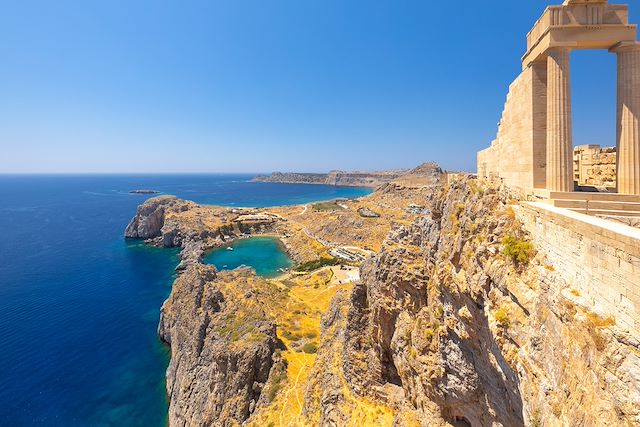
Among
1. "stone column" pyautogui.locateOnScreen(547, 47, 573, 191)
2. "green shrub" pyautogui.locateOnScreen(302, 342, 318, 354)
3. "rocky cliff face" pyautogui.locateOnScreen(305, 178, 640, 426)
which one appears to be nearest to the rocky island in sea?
"rocky cliff face" pyautogui.locateOnScreen(305, 178, 640, 426)

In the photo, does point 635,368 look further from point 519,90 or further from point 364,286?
point 364,286

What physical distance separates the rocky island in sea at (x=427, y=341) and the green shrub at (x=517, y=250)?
6 cm

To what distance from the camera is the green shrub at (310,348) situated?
110ft

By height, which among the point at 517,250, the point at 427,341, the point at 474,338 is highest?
the point at 517,250

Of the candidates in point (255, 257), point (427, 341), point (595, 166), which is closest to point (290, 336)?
point (427, 341)

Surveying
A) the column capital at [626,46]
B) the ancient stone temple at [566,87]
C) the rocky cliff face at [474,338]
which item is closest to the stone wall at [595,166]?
the ancient stone temple at [566,87]

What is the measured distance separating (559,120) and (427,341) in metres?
11.4

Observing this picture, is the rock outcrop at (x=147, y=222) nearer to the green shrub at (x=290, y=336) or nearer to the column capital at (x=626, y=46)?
the green shrub at (x=290, y=336)

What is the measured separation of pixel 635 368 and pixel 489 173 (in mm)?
12118

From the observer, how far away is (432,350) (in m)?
15.6

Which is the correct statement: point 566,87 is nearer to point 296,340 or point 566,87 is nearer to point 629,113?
point 629,113

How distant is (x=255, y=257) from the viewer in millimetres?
91312

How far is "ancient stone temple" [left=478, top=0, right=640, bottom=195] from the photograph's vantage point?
11.6 metres

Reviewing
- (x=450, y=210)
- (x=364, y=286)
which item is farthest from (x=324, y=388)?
(x=450, y=210)
